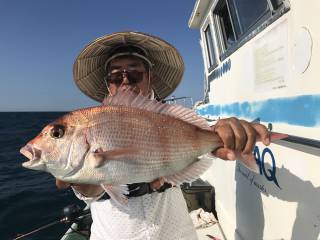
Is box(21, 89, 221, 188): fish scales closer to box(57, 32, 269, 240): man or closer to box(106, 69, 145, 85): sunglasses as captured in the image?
box(57, 32, 269, 240): man

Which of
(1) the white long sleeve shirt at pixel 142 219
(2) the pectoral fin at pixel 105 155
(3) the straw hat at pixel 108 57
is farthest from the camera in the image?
(3) the straw hat at pixel 108 57

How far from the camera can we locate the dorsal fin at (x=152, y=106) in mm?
2082

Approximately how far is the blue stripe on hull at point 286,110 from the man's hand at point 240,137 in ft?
1.43

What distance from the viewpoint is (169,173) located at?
2.06 metres

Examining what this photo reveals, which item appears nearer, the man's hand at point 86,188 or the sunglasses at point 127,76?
the man's hand at point 86,188

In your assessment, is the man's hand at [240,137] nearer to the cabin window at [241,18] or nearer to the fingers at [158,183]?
the fingers at [158,183]

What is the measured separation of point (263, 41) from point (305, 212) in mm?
1627

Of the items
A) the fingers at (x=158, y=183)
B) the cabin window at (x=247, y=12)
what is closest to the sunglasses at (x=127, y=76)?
the fingers at (x=158, y=183)

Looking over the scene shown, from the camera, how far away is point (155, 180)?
215 centimetres

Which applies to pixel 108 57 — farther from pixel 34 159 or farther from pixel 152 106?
pixel 34 159

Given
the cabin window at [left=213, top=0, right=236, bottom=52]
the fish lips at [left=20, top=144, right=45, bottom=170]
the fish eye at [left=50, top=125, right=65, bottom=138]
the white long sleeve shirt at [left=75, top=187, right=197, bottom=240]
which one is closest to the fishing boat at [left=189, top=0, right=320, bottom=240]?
the cabin window at [left=213, top=0, right=236, bottom=52]

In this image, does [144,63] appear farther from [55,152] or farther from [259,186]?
[259,186]

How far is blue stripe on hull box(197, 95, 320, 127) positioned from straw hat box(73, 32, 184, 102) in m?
0.90

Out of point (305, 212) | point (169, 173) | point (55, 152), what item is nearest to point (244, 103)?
point (305, 212)
